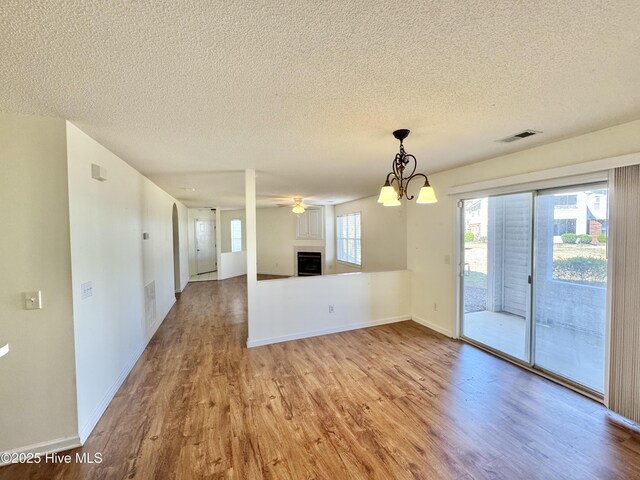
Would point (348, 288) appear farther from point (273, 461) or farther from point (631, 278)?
point (631, 278)

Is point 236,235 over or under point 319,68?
under

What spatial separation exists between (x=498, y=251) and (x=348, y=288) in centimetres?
205

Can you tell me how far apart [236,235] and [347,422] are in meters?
8.33

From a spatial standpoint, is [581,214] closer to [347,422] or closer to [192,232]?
[347,422]

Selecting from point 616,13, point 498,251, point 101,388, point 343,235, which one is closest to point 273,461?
point 101,388

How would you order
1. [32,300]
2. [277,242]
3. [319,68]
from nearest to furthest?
[319,68] < [32,300] < [277,242]

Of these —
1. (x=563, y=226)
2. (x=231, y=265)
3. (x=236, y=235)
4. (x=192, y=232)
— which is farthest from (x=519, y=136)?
(x=192, y=232)

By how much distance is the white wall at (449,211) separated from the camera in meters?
2.30

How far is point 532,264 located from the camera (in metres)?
3.00

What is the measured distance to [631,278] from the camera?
7.18ft

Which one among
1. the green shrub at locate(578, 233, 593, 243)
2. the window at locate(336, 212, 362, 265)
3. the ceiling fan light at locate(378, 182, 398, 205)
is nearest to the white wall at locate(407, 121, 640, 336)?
the green shrub at locate(578, 233, 593, 243)

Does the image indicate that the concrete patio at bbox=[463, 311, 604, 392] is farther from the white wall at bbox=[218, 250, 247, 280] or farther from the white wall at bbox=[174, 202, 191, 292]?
the white wall at bbox=[218, 250, 247, 280]

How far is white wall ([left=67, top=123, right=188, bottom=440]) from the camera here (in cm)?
205

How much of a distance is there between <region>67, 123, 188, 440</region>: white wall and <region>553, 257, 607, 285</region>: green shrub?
4.23m
